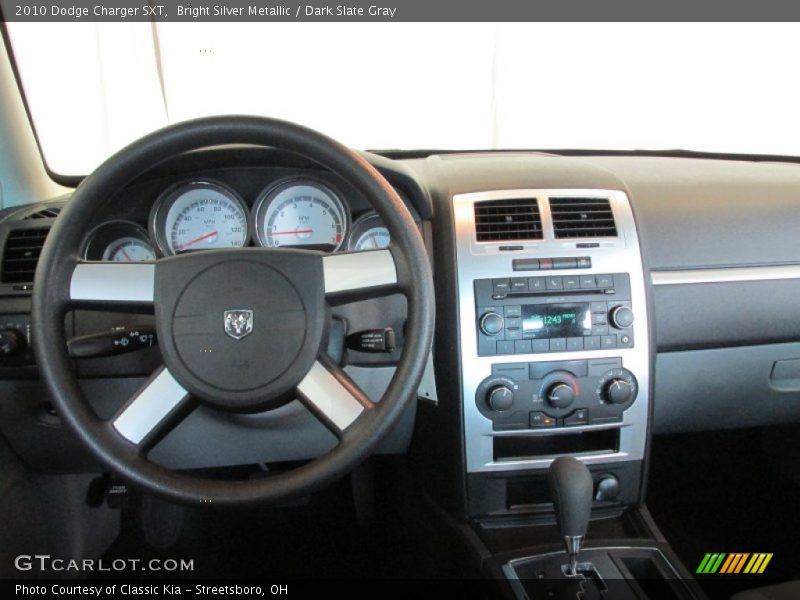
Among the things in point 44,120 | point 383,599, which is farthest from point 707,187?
point 44,120

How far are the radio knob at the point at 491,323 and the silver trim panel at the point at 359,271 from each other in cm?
29

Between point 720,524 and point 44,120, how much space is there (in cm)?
217

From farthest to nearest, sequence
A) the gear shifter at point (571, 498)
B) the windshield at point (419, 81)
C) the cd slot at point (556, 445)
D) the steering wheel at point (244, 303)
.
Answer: the windshield at point (419, 81)
the cd slot at point (556, 445)
the gear shifter at point (571, 498)
the steering wheel at point (244, 303)

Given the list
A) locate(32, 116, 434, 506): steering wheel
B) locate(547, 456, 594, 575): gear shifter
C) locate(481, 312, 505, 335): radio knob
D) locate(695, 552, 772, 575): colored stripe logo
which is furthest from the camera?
locate(695, 552, 772, 575): colored stripe logo

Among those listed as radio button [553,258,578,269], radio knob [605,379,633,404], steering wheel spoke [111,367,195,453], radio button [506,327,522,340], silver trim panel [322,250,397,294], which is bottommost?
radio knob [605,379,633,404]

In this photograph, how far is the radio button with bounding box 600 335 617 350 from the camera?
126cm

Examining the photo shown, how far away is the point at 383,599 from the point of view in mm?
1641

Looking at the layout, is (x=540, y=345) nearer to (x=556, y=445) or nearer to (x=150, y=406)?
(x=556, y=445)

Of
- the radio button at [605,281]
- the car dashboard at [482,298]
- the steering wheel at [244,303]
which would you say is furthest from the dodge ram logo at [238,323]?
the radio button at [605,281]

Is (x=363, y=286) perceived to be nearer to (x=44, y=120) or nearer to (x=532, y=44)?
(x=532, y=44)

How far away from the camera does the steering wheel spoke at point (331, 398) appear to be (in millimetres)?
971

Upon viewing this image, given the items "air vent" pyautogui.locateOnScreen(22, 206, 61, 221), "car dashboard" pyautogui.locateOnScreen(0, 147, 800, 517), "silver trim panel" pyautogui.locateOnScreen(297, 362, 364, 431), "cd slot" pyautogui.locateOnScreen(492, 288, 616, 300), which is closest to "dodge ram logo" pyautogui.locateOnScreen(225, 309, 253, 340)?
"silver trim panel" pyautogui.locateOnScreen(297, 362, 364, 431)

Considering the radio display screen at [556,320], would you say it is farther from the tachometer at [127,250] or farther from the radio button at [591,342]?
the tachometer at [127,250]

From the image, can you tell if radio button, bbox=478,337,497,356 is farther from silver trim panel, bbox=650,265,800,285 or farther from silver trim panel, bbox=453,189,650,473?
silver trim panel, bbox=650,265,800,285
